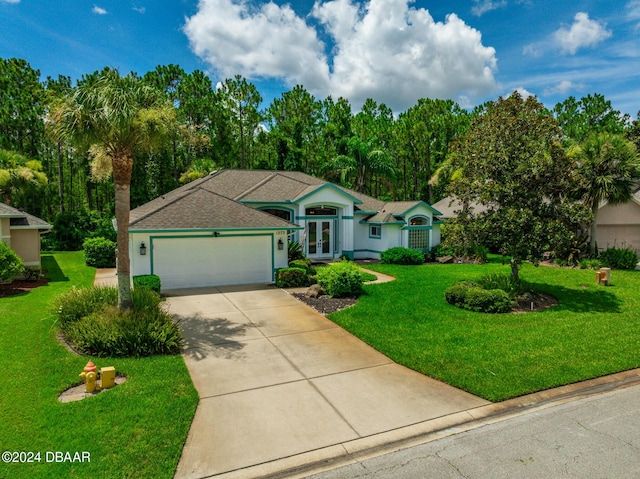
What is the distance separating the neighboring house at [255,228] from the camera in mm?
14984

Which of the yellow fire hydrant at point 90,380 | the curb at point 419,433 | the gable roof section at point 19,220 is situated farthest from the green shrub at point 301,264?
the gable roof section at point 19,220

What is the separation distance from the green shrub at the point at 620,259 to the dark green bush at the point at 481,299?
11.6 metres

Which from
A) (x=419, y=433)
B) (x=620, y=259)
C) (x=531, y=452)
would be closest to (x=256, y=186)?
(x=419, y=433)

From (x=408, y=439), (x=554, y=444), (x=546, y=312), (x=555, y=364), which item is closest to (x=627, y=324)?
(x=546, y=312)

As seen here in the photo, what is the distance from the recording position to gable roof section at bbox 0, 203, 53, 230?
16.1 m

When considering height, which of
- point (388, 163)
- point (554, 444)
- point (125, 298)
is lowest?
point (554, 444)

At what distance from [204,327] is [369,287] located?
7059 mm

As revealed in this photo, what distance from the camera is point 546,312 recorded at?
12.0 metres

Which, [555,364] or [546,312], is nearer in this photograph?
[555,364]

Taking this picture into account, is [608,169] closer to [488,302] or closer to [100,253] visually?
[488,302]

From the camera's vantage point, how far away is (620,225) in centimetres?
2317

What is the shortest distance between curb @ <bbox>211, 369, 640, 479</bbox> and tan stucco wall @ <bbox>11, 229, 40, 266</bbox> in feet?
59.2

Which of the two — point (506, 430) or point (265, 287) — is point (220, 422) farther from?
point (265, 287)

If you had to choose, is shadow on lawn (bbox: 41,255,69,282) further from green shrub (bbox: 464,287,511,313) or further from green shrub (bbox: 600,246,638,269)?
green shrub (bbox: 600,246,638,269)
